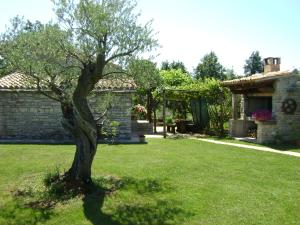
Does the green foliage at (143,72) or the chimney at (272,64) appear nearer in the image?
the green foliage at (143,72)

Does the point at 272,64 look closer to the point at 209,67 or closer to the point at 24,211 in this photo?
the point at 24,211

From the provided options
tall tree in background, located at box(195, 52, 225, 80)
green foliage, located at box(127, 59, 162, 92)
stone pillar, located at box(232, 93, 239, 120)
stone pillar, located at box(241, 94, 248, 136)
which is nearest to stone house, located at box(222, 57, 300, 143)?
stone pillar, located at box(232, 93, 239, 120)

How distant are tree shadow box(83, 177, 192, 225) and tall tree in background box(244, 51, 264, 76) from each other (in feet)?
217

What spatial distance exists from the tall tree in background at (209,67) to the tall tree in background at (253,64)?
447 inches

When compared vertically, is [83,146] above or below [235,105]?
below

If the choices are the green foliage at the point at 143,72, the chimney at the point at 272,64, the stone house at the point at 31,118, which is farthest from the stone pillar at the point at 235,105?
the green foliage at the point at 143,72

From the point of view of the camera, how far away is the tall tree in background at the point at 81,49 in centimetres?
769

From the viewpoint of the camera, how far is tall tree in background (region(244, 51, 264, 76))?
235ft

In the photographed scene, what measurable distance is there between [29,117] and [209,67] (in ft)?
155

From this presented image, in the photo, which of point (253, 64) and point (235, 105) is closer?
point (235, 105)

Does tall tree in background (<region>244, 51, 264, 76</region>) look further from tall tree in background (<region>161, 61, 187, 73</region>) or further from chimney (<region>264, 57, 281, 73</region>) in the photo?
chimney (<region>264, 57, 281, 73</region>)

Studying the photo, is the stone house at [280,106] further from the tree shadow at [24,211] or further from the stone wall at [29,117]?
the tree shadow at [24,211]

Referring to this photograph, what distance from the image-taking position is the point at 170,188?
27.7 ft

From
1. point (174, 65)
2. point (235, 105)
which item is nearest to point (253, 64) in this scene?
point (174, 65)
